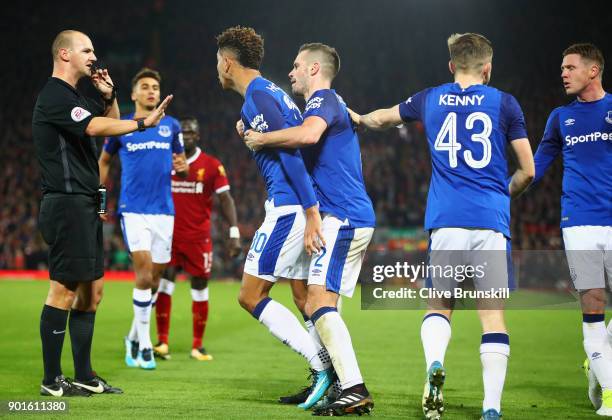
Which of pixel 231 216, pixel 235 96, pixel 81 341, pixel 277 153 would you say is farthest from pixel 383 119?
pixel 235 96

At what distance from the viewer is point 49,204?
20.1 ft

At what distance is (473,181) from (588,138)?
4.95 feet

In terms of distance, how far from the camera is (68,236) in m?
A: 6.09

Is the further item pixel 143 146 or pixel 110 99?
pixel 143 146

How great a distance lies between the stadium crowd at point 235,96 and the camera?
1000 inches

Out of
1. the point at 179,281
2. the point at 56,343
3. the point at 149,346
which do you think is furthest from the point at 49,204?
the point at 179,281

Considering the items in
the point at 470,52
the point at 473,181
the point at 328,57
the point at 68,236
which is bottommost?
the point at 68,236

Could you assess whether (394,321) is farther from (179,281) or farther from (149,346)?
(179,281)

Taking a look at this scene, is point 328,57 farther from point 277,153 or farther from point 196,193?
point 196,193

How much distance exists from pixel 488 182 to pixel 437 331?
1017 mm

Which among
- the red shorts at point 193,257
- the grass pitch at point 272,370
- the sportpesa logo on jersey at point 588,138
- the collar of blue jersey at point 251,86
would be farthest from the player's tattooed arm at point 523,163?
the red shorts at point 193,257

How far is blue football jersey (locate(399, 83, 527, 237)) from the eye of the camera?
17.0 feet

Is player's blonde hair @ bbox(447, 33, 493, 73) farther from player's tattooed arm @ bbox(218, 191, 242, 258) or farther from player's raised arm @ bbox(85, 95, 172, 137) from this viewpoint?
player's tattooed arm @ bbox(218, 191, 242, 258)

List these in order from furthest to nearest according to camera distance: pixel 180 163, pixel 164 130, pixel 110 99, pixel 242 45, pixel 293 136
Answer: pixel 180 163, pixel 164 130, pixel 110 99, pixel 242 45, pixel 293 136
